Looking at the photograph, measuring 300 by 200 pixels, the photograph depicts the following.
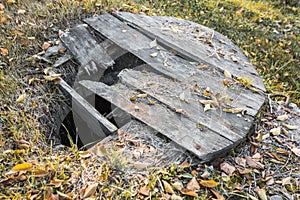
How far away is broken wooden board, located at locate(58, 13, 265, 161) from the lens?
6.15ft

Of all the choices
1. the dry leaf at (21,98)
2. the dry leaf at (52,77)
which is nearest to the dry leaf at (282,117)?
the dry leaf at (52,77)

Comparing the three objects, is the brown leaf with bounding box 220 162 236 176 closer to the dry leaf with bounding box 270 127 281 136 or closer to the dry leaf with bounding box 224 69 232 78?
the dry leaf with bounding box 270 127 281 136

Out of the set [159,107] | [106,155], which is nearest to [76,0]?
[159,107]

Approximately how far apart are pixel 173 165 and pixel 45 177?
31.8 inches

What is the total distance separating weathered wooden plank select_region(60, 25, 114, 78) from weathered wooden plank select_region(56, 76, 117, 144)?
0.92ft

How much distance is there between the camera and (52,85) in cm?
223

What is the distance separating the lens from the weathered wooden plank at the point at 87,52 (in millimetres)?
2391

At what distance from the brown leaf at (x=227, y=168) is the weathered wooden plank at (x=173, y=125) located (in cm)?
10

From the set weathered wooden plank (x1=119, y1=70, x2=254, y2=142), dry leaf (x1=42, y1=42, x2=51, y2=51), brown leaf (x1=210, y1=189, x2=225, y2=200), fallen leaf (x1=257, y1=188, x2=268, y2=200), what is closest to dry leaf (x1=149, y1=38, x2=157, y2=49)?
weathered wooden plank (x1=119, y1=70, x2=254, y2=142)

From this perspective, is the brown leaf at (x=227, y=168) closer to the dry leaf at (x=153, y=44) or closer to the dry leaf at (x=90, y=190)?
the dry leaf at (x=90, y=190)

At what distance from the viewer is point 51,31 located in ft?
8.60

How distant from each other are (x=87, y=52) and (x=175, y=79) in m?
0.85

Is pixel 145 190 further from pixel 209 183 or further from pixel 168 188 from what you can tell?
pixel 209 183

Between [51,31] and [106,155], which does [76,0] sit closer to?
[51,31]
